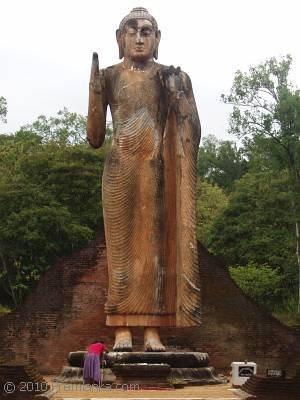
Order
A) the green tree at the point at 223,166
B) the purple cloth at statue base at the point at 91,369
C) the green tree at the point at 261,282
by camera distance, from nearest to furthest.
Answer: the purple cloth at statue base at the point at 91,369 < the green tree at the point at 261,282 < the green tree at the point at 223,166

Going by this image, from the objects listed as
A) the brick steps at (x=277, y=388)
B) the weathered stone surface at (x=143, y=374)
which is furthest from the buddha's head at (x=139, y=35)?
the brick steps at (x=277, y=388)

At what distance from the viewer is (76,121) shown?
1843 inches

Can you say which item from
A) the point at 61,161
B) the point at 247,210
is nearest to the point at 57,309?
the point at 61,161

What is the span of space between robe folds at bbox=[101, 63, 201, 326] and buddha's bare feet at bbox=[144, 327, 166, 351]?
0.41ft

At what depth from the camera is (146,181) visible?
1109cm

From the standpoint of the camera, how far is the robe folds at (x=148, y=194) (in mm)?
10844

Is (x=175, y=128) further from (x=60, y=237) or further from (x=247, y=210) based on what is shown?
(x=247, y=210)

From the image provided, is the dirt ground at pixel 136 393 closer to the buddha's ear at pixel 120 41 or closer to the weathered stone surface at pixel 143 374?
the weathered stone surface at pixel 143 374

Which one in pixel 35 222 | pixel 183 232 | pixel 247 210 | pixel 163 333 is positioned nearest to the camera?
pixel 183 232

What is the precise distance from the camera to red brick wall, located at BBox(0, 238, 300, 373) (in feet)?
53.8

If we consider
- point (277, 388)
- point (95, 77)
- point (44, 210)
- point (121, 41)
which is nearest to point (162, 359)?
point (277, 388)

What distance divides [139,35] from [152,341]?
155 inches

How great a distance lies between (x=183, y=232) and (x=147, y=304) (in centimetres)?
101

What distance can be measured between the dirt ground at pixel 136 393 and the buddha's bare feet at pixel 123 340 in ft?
2.02
